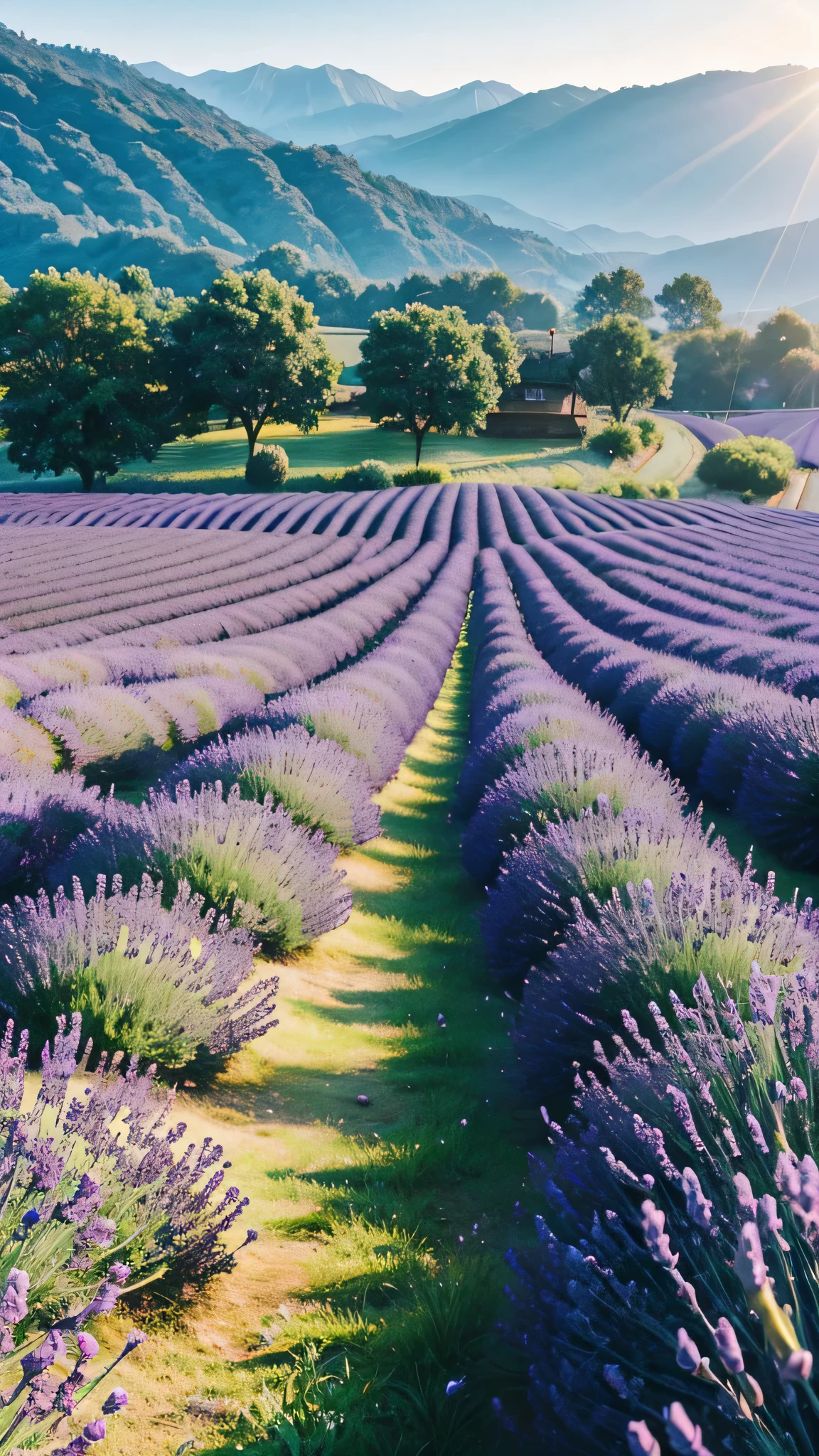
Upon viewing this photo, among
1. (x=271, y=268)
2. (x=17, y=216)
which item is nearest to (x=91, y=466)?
(x=271, y=268)

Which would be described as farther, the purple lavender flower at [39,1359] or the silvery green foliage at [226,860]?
the silvery green foliage at [226,860]

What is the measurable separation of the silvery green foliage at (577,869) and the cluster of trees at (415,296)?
96122 millimetres

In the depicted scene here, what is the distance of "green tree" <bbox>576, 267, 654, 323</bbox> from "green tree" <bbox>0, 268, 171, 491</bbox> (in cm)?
7674

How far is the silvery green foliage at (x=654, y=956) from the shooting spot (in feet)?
7.44

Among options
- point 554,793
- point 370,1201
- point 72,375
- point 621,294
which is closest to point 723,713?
point 554,793

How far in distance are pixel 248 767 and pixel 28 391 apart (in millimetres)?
38481

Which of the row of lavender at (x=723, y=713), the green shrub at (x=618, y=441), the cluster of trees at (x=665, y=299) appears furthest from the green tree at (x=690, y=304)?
the row of lavender at (x=723, y=713)

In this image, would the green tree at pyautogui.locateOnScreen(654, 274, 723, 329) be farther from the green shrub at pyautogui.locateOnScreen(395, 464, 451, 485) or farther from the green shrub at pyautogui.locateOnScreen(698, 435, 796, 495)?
the green shrub at pyautogui.locateOnScreen(395, 464, 451, 485)

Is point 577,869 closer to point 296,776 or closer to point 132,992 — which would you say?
point 132,992

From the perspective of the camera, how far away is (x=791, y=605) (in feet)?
39.3

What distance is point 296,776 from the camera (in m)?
4.55

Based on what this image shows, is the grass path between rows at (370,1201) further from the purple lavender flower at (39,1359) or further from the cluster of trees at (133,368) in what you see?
the cluster of trees at (133,368)

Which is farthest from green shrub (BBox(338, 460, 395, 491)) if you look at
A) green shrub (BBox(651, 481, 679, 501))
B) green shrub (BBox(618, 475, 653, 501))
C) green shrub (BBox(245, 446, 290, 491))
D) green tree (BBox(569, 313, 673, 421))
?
green tree (BBox(569, 313, 673, 421))

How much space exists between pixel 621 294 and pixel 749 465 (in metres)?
72.5
